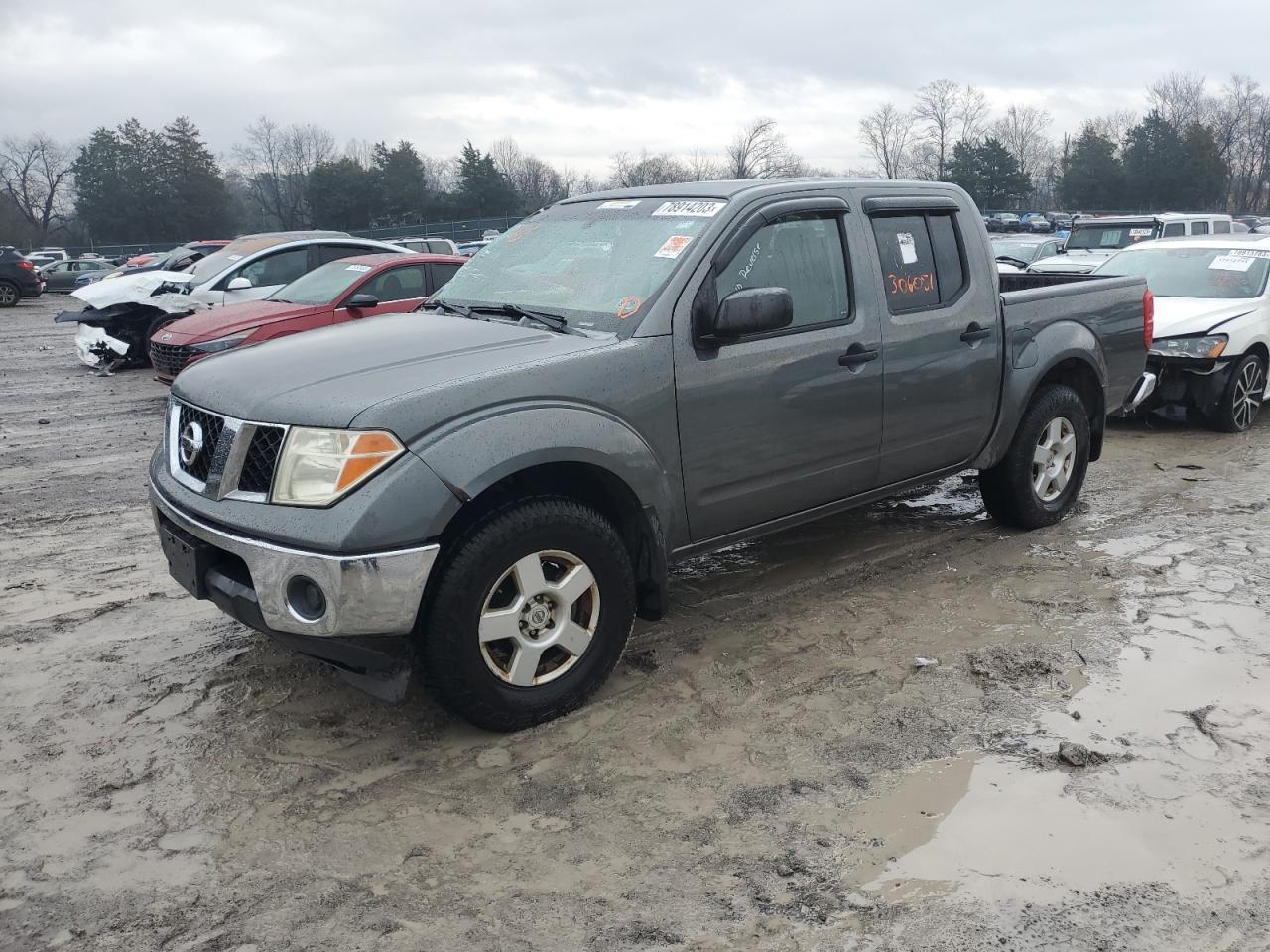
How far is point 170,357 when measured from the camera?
10508mm

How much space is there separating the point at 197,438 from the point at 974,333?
360 centimetres

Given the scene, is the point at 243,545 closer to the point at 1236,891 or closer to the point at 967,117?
the point at 1236,891

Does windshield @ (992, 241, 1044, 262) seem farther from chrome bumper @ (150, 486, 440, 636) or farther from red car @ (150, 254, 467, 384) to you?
chrome bumper @ (150, 486, 440, 636)

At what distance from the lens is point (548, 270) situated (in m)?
4.50

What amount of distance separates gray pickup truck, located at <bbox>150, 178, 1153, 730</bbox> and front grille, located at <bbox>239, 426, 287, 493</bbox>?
10 millimetres

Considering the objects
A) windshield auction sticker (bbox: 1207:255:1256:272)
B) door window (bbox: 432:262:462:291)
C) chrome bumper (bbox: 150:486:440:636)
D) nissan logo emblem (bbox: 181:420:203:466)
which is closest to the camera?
chrome bumper (bbox: 150:486:440:636)

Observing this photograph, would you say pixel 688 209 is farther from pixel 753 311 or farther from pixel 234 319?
pixel 234 319

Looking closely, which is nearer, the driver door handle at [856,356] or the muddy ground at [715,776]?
the muddy ground at [715,776]

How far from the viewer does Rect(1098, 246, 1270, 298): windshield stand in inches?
368

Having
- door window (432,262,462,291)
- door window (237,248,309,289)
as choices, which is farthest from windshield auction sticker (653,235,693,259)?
door window (237,248,309,289)

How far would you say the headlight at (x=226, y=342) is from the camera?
10062 mm

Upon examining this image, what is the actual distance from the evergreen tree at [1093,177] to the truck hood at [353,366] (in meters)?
67.4

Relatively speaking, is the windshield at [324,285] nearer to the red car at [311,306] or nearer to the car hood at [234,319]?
the red car at [311,306]

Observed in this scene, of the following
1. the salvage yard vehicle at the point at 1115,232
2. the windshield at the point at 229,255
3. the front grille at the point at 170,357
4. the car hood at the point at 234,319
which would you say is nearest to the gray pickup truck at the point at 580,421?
the car hood at the point at 234,319
